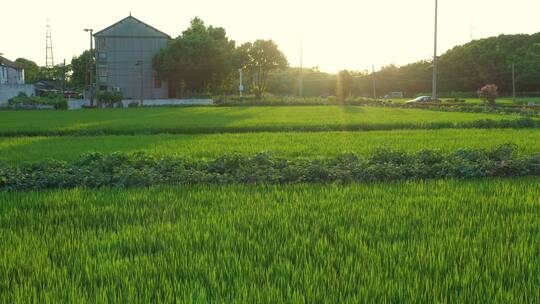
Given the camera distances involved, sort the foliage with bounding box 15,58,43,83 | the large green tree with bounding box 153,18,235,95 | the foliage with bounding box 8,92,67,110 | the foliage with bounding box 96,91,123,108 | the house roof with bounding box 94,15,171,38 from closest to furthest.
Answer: the foliage with bounding box 8,92,67,110 < the foliage with bounding box 96,91,123,108 < the large green tree with bounding box 153,18,235,95 < the house roof with bounding box 94,15,171,38 < the foliage with bounding box 15,58,43,83

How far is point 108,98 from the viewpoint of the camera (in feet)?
160

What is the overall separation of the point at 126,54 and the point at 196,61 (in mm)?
7853

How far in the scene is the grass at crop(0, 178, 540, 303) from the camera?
3.14m

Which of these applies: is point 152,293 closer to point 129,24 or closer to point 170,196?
point 170,196

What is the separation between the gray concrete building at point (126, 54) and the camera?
188ft

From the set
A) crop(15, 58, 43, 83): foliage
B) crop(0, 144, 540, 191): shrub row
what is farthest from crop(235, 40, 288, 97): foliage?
crop(0, 144, 540, 191): shrub row

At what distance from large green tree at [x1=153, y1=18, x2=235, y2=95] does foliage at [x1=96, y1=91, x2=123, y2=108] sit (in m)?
7.95

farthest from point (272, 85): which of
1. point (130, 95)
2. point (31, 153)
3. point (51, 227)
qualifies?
point (51, 227)

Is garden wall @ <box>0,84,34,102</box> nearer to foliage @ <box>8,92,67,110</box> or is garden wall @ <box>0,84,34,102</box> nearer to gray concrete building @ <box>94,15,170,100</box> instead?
gray concrete building @ <box>94,15,170,100</box>

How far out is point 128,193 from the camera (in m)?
6.63

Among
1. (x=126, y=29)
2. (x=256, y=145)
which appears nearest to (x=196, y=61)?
(x=126, y=29)

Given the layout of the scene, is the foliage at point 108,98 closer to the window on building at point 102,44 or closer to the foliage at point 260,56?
the window on building at point 102,44

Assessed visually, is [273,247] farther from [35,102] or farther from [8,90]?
[8,90]

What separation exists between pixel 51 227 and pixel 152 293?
7.16 ft
